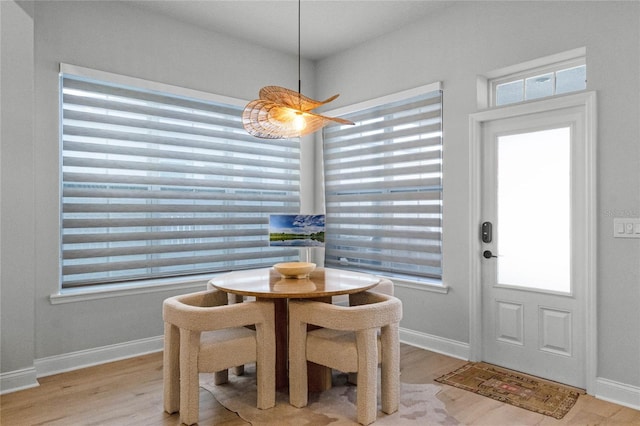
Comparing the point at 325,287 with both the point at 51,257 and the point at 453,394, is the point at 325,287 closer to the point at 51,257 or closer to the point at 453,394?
the point at 453,394

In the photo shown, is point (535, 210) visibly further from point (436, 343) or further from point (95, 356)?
point (95, 356)

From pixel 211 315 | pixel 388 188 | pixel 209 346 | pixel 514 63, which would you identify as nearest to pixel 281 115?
pixel 211 315

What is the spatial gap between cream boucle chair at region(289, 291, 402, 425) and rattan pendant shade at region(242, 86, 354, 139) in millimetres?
1182

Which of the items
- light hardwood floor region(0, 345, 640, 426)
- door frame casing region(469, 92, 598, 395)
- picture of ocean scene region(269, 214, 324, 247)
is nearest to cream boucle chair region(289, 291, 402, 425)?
light hardwood floor region(0, 345, 640, 426)

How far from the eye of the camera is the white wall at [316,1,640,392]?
8.58ft

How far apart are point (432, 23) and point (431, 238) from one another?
190 cm

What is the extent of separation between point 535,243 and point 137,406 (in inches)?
116

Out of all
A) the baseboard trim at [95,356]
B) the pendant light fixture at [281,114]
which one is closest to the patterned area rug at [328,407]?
the baseboard trim at [95,356]

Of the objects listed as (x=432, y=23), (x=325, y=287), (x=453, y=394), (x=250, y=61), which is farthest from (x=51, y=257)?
(x=432, y=23)

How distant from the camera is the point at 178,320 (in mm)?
2387

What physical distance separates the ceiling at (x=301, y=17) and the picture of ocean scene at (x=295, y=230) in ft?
6.07

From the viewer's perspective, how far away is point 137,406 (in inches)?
104

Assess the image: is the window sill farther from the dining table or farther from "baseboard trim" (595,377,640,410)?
"baseboard trim" (595,377,640,410)

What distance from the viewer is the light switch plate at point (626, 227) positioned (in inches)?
101
